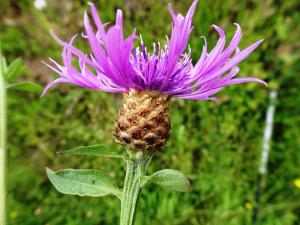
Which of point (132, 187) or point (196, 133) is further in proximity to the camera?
point (196, 133)

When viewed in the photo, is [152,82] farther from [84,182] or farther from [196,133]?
[196,133]

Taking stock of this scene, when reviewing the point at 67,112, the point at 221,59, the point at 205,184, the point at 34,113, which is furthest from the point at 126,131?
the point at 34,113

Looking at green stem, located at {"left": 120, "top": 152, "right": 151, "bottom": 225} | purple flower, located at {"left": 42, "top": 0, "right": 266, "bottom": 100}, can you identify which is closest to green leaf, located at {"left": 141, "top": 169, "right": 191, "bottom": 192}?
green stem, located at {"left": 120, "top": 152, "right": 151, "bottom": 225}

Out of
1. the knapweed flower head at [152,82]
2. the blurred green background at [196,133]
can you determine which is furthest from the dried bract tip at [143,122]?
the blurred green background at [196,133]

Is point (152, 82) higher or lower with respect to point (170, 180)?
higher

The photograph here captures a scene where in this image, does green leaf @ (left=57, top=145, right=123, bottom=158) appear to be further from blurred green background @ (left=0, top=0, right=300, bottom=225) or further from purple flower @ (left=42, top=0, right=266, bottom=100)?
blurred green background @ (left=0, top=0, right=300, bottom=225)

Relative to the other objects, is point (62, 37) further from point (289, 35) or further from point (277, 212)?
point (277, 212)

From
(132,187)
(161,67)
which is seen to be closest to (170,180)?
(132,187)
